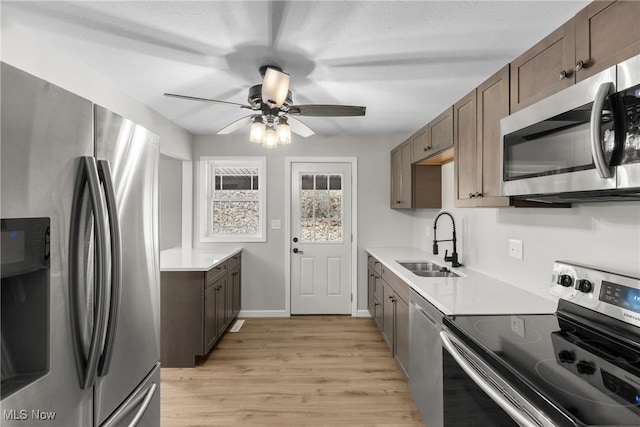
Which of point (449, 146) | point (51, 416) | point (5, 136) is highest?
point (449, 146)

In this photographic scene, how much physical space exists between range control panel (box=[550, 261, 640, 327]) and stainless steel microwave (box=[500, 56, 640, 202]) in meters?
0.34

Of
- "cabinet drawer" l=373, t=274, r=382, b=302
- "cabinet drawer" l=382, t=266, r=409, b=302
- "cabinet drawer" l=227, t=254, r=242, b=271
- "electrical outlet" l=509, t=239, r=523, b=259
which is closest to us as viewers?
"electrical outlet" l=509, t=239, r=523, b=259

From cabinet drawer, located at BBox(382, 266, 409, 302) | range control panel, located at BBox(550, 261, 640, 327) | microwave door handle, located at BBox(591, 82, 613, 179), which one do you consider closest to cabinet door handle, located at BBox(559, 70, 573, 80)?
microwave door handle, located at BBox(591, 82, 613, 179)

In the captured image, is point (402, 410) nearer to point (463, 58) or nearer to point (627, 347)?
point (627, 347)

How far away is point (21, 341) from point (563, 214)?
233cm

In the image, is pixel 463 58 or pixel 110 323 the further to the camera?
pixel 463 58

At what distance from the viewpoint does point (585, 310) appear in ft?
4.58

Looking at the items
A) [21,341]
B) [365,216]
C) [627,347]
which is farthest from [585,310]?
[365,216]

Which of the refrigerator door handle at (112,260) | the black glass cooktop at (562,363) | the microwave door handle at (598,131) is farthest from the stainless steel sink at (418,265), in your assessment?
the refrigerator door handle at (112,260)

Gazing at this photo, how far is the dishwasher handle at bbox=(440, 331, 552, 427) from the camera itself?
3.05 ft

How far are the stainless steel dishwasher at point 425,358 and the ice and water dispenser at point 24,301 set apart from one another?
5.46 ft

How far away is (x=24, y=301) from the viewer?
0.80 meters

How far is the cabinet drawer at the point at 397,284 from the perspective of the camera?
2418mm

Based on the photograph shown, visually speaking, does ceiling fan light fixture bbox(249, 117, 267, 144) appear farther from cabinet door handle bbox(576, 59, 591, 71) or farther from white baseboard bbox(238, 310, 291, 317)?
white baseboard bbox(238, 310, 291, 317)
